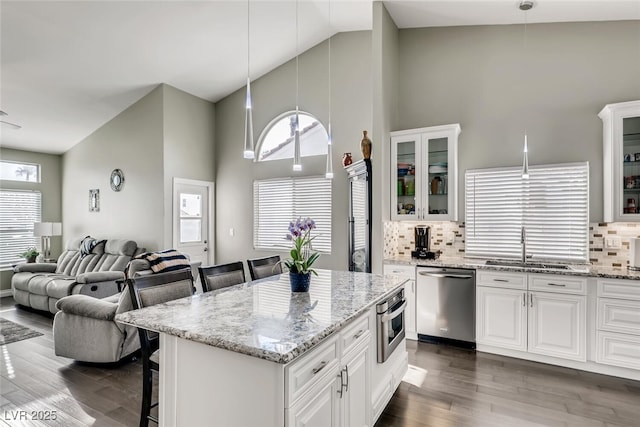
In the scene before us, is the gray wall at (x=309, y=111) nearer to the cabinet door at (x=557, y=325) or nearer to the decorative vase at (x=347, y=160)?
the decorative vase at (x=347, y=160)

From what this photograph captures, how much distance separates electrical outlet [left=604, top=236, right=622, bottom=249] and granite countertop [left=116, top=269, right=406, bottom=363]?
2.60 metres

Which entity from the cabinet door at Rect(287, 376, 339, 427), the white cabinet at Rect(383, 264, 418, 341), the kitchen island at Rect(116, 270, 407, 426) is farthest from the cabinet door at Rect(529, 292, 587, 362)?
the cabinet door at Rect(287, 376, 339, 427)

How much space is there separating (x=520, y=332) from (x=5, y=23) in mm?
6271

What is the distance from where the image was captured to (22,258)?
6.66 m

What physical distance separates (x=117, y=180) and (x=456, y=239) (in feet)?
18.3

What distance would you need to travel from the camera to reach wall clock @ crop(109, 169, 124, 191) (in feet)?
19.5

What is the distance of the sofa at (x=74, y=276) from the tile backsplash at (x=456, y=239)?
12.5ft

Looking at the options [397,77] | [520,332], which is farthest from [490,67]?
[520,332]

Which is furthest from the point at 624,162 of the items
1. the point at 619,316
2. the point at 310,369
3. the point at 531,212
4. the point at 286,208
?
the point at 286,208

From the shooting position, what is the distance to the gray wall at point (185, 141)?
18.0 ft

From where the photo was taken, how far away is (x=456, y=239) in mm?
4359

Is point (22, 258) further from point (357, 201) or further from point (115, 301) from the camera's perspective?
point (357, 201)

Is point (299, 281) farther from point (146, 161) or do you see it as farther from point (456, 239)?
point (146, 161)

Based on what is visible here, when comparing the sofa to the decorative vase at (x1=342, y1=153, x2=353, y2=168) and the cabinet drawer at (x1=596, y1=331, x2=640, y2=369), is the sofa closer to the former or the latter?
the decorative vase at (x1=342, y1=153, x2=353, y2=168)
